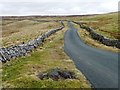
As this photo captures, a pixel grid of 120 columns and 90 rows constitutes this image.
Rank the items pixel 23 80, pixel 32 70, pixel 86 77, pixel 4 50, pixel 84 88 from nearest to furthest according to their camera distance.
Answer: pixel 84 88, pixel 23 80, pixel 86 77, pixel 32 70, pixel 4 50

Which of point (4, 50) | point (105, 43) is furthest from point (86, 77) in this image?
point (105, 43)

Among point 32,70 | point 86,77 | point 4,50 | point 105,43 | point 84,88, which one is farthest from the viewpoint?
point 105,43

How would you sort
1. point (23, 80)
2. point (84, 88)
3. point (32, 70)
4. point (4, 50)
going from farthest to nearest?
point (4, 50) < point (32, 70) < point (23, 80) < point (84, 88)

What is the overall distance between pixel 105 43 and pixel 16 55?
86.2 feet

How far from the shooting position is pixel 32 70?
3150 centimetres

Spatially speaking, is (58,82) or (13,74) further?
(13,74)

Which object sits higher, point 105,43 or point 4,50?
point 4,50

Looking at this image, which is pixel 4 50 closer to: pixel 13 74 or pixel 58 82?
pixel 13 74

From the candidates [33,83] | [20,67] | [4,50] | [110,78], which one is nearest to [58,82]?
[33,83]

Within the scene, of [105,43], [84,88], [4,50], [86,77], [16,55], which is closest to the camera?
[84,88]

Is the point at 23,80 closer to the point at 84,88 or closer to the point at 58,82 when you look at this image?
the point at 58,82

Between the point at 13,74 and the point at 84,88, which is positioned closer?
the point at 84,88

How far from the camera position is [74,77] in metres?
28.9

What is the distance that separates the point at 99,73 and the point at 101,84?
4739 millimetres
